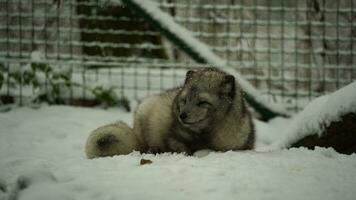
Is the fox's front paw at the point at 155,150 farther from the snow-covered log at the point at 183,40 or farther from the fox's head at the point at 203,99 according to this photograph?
the snow-covered log at the point at 183,40

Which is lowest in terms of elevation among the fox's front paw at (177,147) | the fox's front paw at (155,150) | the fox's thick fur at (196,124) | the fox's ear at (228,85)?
the fox's front paw at (155,150)

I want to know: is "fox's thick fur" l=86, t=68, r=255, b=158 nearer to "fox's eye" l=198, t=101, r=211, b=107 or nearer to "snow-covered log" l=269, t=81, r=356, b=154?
"fox's eye" l=198, t=101, r=211, b=107

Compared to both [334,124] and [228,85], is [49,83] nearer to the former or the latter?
[228,85]

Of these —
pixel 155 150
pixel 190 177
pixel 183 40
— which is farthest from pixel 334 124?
pixel 183 40

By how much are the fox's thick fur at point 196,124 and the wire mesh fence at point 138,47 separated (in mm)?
2580

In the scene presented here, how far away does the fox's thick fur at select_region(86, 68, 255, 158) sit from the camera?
4.39 m

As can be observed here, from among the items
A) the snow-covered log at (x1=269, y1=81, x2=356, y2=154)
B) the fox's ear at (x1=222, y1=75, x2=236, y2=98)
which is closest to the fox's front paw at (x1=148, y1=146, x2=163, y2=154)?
the fox's ear at (x1=222, y1=75, x2=236, y2=98)

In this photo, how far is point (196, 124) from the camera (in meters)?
4.39

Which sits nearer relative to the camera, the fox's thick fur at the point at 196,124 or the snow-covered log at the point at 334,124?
the fox's thick fur at the point at 196,124

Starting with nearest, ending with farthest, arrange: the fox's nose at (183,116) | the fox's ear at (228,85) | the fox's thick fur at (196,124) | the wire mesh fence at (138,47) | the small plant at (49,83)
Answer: the fox's nose at (183,116), the fox's thick fur at (196,124), the fox's ear at (228,85), the wire mesh fence at (138,47), the small plant at (49,83)

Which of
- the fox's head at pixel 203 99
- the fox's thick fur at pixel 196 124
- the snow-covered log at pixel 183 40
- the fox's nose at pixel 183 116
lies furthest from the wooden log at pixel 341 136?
the snow-covered log at pixel 183 40

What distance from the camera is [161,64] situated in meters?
7.30

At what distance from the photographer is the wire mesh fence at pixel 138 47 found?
7355 mm

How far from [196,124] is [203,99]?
7.2 inches
